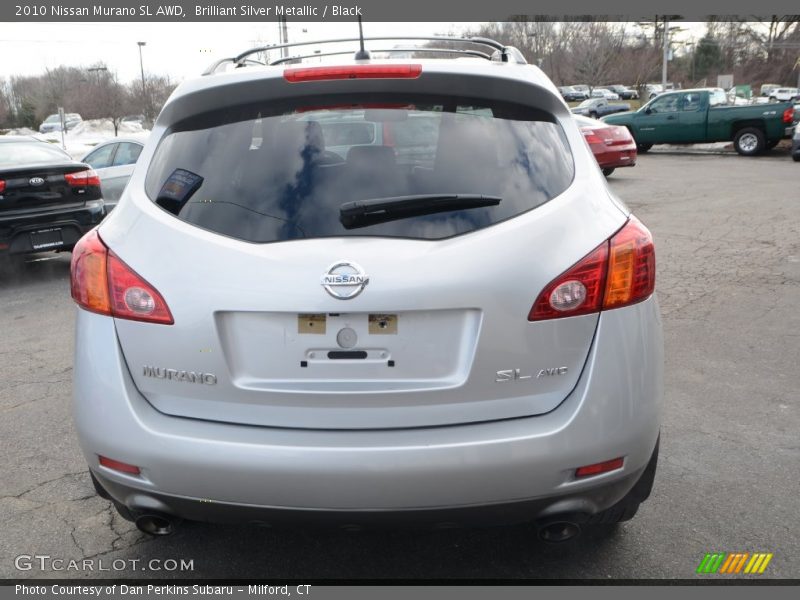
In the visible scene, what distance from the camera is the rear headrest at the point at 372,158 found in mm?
2594

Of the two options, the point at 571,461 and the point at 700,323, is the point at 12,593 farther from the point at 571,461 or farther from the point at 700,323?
the point at 700,323

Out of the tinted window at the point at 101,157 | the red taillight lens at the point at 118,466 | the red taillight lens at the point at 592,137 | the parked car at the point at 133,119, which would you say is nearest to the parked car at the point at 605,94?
the parked car at the point at 133,119

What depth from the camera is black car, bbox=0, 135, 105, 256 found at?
28.0 ft

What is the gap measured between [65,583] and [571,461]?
6.28 ft

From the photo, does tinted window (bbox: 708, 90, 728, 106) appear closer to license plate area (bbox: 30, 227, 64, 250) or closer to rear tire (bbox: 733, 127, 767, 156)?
rear tire (bbox: 733, 127, 767, 156)

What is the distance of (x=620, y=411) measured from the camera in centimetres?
246

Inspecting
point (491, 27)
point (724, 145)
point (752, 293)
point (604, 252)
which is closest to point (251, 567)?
point (604, 252)

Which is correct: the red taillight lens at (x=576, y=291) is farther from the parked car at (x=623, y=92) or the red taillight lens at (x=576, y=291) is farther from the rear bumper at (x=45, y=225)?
the parked car at (x=623, y=92)

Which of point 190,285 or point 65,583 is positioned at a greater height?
point 190,285

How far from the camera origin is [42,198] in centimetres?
877

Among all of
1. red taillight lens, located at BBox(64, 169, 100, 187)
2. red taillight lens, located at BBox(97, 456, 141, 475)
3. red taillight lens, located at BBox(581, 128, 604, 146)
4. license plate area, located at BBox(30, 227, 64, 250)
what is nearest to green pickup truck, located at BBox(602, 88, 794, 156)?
red taillight lens, located at BBox(581, 128, 604, 146)

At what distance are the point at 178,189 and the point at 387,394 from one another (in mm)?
992

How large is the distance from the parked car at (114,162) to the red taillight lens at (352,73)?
414 inches

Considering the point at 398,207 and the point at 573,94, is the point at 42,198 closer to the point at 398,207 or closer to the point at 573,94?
the point at 398,207
